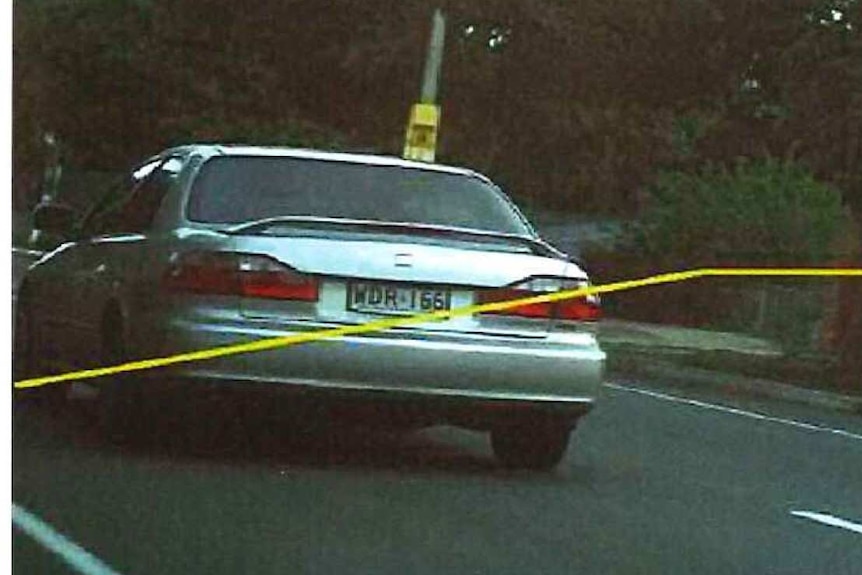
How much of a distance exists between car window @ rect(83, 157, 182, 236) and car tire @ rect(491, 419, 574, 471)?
392 mm

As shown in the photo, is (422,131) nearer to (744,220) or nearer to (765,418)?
(744,220)

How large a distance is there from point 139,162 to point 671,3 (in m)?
0.48

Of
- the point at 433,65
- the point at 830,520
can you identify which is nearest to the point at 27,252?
the point at 433,65

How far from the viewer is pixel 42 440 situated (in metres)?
1.76

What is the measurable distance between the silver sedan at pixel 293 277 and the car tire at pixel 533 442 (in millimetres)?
97

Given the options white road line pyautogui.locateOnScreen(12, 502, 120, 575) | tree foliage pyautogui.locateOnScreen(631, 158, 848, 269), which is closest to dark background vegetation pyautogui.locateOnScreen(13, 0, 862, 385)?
tree foliage pyautogui.locateOnScreen(631, 158, 848, 269)

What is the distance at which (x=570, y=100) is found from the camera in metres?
1.85

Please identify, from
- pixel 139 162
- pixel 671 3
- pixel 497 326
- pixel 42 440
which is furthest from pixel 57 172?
pixel 671 3

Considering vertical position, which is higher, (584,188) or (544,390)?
(584,188)

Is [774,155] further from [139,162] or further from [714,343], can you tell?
[139,162]

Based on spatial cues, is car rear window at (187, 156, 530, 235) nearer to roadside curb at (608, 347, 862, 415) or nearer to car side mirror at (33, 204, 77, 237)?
car side mirror at (33, 204, 77, 237)

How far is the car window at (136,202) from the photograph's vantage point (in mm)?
1761
